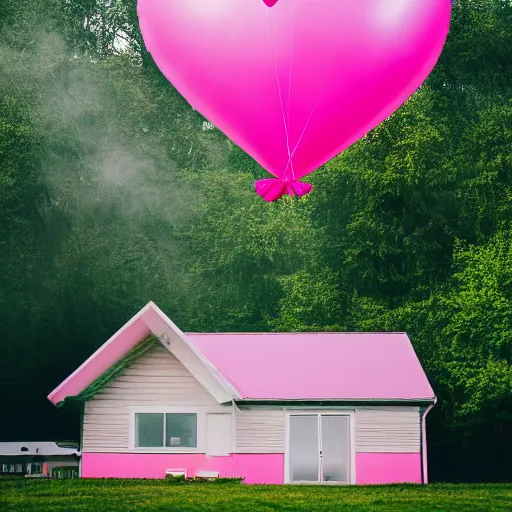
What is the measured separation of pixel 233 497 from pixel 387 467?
24.0 feet

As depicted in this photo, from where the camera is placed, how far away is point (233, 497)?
2394 cm

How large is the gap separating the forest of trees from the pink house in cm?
562

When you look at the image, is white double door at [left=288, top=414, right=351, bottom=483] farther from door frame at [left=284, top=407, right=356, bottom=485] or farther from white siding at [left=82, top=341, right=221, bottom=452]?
white siding at [left=82, top=341, right=221, bottom=452]

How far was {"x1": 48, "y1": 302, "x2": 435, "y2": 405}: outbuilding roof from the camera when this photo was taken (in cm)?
2962

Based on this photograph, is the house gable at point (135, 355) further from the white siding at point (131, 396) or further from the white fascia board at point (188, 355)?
the white siding at point (131, 396)

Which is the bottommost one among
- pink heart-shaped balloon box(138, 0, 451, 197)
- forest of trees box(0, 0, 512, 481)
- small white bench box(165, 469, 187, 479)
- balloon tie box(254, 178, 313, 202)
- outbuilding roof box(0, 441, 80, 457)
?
small white bench box(165, 469, 187, 479)

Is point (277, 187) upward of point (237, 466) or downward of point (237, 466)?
upward

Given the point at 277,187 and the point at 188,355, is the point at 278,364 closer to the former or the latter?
the point at 188,355

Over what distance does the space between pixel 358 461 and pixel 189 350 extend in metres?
4.63

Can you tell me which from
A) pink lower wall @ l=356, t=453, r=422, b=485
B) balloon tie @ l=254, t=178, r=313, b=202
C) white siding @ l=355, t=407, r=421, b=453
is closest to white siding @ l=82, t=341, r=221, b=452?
white siding @ l=355, t=407, r=421, b=453

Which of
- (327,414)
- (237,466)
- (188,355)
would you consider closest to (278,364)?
(327,414)

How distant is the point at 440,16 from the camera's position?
61.7 feet

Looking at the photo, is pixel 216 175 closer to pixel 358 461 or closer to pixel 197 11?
pixel 358 461

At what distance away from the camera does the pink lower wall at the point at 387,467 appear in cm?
3030
